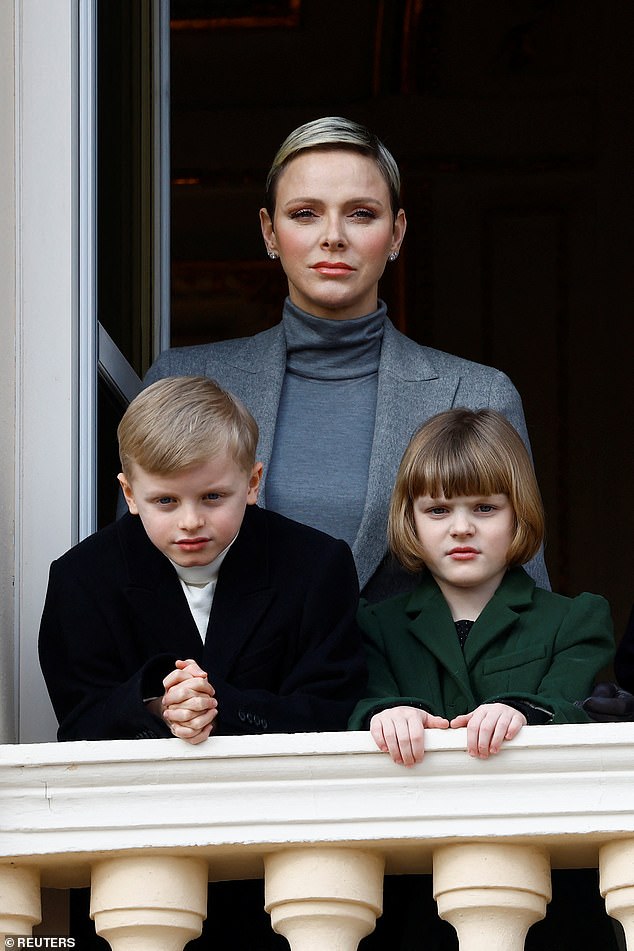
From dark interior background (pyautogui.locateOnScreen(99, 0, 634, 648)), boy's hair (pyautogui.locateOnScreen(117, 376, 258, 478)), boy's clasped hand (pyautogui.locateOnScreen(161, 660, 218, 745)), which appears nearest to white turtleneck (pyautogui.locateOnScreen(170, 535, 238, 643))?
boy's hair (pyautogui.locateOnScreen(117, 376, 258, 478))

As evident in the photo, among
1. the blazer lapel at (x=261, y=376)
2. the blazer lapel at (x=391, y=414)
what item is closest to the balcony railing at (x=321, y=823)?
the blazer lapel at (x=391, y=414)

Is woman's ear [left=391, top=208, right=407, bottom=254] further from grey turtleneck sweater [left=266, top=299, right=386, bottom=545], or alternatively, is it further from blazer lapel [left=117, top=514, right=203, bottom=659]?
blazer lapel [left=117, top=514, right=203, bottom=659]

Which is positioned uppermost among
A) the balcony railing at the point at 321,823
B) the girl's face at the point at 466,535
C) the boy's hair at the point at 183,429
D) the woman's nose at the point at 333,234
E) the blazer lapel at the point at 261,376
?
the woman's nose at the point at 333,234

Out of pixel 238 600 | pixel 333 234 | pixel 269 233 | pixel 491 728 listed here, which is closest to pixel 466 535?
pixel 238 600

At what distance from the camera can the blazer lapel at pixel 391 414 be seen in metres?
2.81

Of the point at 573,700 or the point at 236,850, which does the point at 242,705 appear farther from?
the point at 573,700

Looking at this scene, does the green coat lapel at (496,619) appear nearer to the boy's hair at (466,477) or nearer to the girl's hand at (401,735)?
the boy's hair at (466,477)

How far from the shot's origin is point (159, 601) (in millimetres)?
2488

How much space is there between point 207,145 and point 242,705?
3.95 m

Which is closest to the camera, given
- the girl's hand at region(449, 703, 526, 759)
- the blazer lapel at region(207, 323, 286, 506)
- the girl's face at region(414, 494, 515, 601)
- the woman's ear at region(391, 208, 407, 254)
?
the girl's hand at region(449, 703, 526, 759)

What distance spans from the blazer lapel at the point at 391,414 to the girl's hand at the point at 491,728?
0.61 metres

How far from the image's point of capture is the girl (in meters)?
2.54

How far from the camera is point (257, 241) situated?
242 inches

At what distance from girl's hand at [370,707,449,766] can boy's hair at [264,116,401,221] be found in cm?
105
